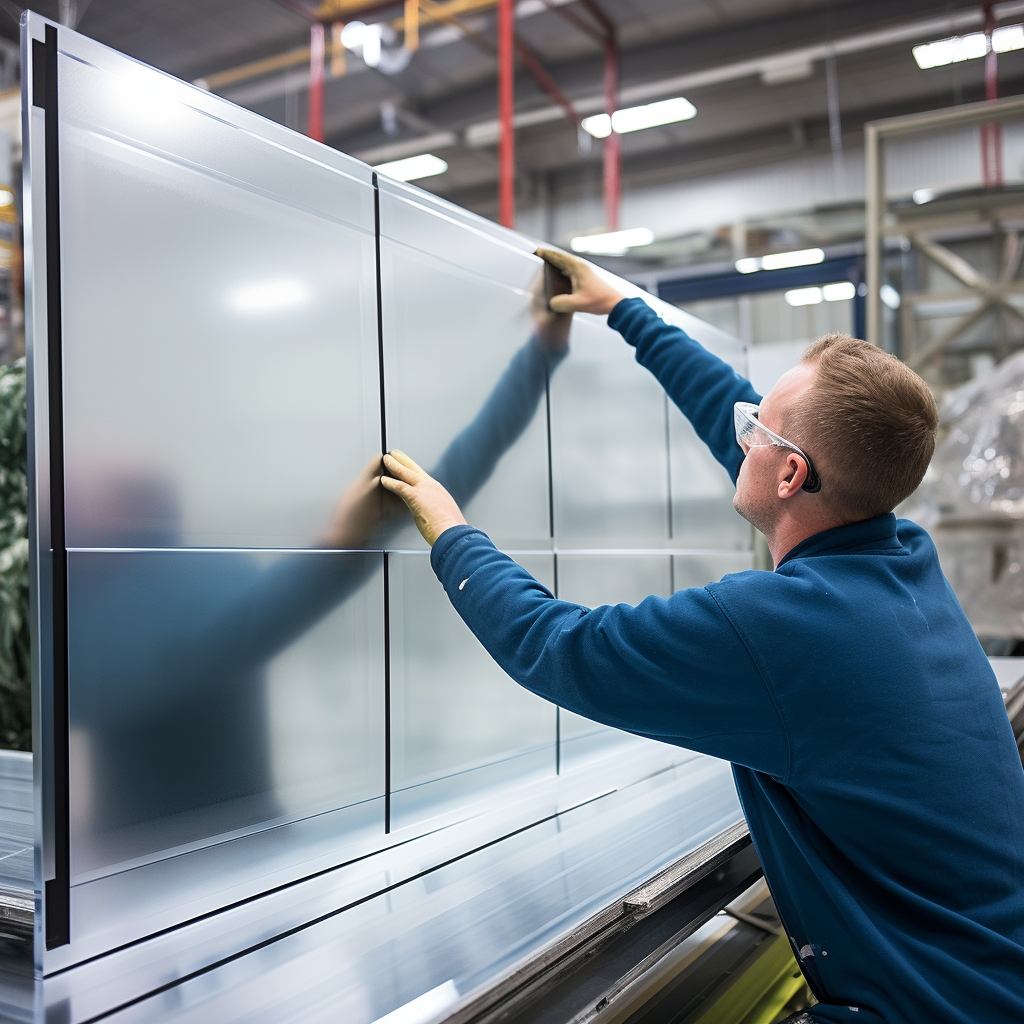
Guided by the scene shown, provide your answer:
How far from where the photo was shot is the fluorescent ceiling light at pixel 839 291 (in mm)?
6465

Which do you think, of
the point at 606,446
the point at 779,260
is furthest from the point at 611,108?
the point at 606,446

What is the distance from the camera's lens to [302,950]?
1192 mm

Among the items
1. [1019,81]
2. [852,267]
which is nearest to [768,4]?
[1019,81]

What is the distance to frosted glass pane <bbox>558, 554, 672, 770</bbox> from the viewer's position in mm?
2102

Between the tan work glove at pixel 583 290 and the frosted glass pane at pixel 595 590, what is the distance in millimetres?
554

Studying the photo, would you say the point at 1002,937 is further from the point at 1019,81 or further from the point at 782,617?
the point at 1019,81

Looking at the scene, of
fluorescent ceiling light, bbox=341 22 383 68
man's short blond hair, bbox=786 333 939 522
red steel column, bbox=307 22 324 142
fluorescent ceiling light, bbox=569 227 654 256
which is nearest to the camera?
man's short blond hair, bbox=786 333 939 522

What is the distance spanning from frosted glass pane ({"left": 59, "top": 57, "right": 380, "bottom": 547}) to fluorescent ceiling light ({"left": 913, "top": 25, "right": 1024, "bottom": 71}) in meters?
6.70

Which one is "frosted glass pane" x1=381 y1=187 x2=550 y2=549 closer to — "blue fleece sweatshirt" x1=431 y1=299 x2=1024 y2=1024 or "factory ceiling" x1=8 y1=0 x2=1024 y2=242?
"blue fleece sweatshirt" x1=431 y1=299 x2=1024 y2=1024

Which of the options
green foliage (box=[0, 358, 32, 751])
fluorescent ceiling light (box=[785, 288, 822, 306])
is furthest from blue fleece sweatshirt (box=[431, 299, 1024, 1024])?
fluorescent ceiling light (box=[785, 288, 822, 306])

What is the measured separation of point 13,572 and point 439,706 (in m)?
1.63

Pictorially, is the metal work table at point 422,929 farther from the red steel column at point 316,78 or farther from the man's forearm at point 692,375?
→ the red steel column at point 316,78

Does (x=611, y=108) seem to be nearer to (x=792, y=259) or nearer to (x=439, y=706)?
(x=792, y=259)

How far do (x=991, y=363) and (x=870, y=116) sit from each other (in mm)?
3358
